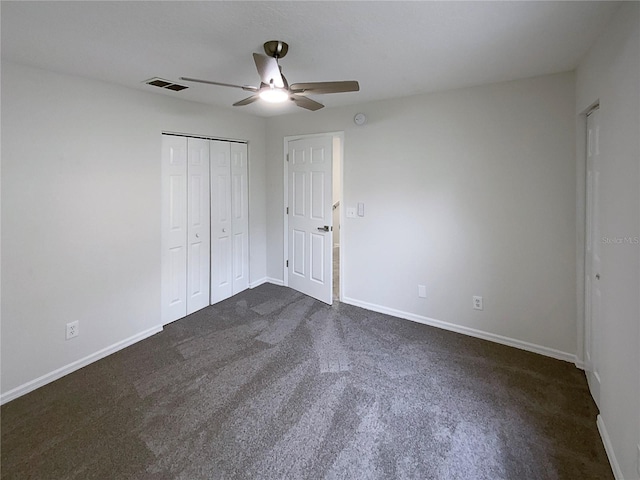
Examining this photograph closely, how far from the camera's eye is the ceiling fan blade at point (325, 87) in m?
2.08

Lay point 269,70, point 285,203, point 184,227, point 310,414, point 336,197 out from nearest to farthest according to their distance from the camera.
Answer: point 269,70, point 310,414, point 184,227, point 285,203, point 336,197

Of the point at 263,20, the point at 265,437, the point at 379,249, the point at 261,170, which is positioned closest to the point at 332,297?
the point at 379,249

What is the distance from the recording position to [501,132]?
114 inches

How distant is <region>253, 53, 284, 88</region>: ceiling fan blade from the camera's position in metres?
1.88

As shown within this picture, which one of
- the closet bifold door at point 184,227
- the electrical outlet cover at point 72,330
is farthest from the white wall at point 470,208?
the electrical outlet cover at point 72,330

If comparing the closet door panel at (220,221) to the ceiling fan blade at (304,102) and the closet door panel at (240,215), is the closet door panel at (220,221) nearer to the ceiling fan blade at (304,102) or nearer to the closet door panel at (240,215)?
the closet door panel at (240,215)

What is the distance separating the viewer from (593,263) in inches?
92.4

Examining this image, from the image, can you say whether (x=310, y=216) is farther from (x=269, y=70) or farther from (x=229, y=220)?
(x=269, y=70)

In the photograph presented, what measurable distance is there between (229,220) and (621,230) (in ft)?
12.1

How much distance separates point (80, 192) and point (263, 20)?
6.61 feet

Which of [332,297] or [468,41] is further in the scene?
[332,297]

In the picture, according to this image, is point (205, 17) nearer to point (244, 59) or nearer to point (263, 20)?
point (263, 20)

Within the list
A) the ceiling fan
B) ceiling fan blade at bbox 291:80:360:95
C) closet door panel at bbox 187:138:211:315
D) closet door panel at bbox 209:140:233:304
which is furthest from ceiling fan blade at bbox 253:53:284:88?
closet door panel at bbox 209:140:233:304

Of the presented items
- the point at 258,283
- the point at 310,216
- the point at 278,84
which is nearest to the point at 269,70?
the point at 278,84
